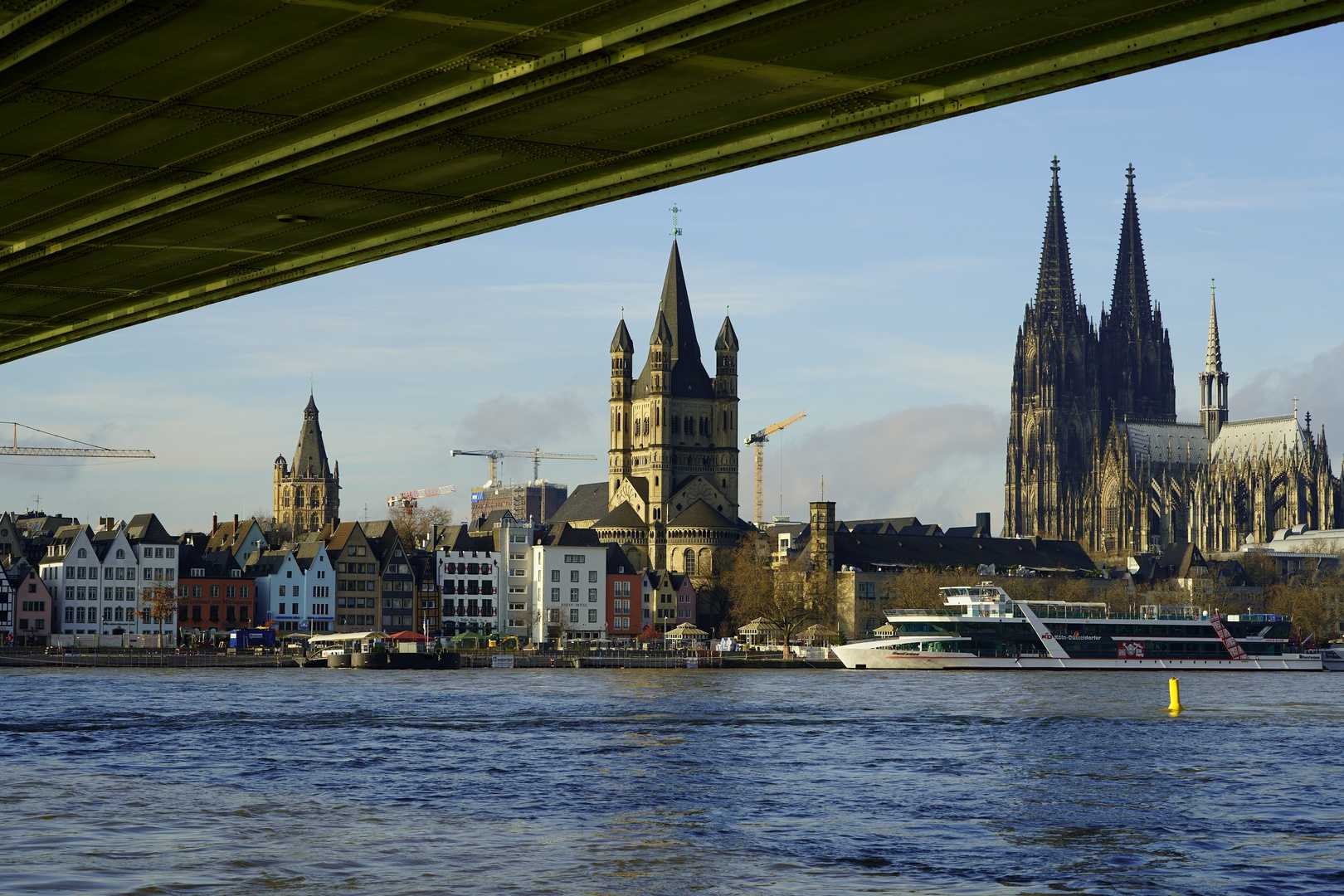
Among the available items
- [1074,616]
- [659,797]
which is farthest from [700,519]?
[659,797]

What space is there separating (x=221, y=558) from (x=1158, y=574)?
9642cm

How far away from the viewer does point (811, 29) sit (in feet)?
53.7

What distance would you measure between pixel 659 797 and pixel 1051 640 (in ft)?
287

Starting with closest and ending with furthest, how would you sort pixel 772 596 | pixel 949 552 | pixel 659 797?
pixel 659 797 → pixel 772 596 → pixel 949 552

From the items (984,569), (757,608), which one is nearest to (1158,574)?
(984,569)

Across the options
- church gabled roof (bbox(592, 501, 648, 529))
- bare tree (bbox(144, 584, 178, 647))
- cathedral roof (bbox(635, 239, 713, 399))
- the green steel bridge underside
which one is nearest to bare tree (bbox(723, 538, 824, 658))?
church gabled roof (bbox(592, 501, 648, 529))

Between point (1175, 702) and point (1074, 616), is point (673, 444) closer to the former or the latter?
point (1074, 616)

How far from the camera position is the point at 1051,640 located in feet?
390

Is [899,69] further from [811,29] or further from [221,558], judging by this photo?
[221,558]

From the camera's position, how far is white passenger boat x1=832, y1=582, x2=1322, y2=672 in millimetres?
117312

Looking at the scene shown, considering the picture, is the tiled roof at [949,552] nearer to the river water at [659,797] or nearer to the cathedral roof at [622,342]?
the cathedral roof at [622,342]

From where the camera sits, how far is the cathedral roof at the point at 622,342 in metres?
195

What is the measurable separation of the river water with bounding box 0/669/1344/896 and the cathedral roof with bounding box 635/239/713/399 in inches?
4683

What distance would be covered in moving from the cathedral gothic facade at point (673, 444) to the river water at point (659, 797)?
10682cm
